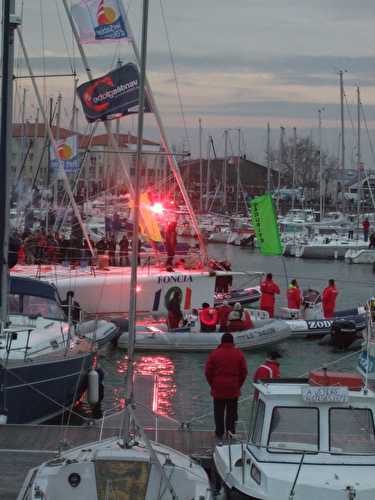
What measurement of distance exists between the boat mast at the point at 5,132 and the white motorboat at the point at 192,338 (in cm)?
827

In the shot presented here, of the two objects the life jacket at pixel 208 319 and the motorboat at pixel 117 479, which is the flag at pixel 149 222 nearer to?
the life jacket at pixel 208 319

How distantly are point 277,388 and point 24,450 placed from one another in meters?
4.03

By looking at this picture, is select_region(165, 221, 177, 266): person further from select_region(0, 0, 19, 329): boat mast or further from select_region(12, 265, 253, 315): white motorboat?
select_region(0, 0, 19, 329): boat mast

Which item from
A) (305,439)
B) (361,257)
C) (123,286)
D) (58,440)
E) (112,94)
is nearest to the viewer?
(305,439)

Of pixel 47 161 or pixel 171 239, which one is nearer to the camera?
pixel 171 239

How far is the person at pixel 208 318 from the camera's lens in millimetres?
25438

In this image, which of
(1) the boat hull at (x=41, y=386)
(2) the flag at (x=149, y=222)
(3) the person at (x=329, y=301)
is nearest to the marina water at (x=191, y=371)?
(1) the boat hull at (x=41, y=386)

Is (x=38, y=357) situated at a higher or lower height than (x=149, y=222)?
lower

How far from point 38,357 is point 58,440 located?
9.25 feet

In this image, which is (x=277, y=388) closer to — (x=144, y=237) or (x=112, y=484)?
(x=112, y=484)

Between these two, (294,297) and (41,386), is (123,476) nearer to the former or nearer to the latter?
(41,386)

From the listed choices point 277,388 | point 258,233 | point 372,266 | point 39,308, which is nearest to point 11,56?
point 39,308

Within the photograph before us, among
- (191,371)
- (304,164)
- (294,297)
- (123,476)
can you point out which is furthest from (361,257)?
(304,164)

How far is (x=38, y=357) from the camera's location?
634 inches
